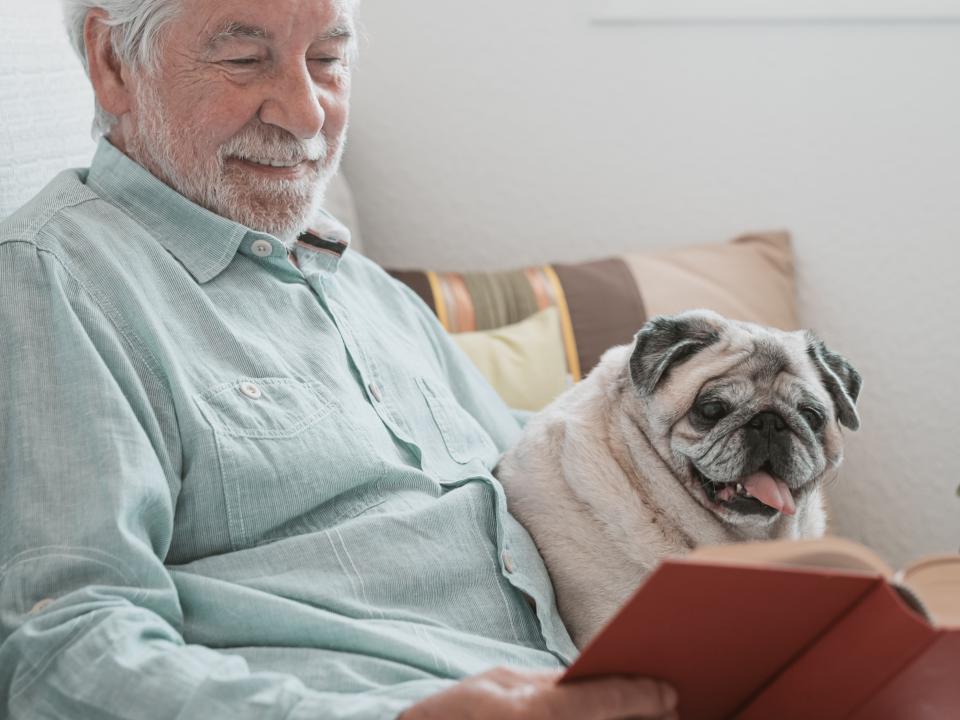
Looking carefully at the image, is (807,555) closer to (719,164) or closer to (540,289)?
(540,289)

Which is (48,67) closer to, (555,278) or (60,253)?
(60,253)

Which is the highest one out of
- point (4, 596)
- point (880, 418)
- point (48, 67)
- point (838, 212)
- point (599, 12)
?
point (599, 12)

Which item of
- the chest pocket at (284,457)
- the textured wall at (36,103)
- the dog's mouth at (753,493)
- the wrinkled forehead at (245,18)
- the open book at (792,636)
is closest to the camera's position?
the open book at (792,636)

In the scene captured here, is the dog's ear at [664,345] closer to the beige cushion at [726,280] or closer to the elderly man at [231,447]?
the elderly man at [231,447]

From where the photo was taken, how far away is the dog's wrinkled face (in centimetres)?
115

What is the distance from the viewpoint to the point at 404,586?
99 cm

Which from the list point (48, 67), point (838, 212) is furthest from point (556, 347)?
point (48, 67)

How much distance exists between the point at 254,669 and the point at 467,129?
1679 mm

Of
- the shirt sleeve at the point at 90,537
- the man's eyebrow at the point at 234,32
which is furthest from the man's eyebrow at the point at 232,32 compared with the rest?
the shirt sleeve at the point at 90,537

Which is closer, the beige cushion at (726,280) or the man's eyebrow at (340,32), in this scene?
the man's eyebrow at (340,32)

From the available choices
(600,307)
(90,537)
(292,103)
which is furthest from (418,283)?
(90,537)

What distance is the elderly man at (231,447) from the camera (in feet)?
2.47

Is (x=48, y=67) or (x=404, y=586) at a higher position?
(x=48, y=67)

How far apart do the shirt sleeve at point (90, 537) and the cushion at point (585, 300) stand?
3.10 feet
